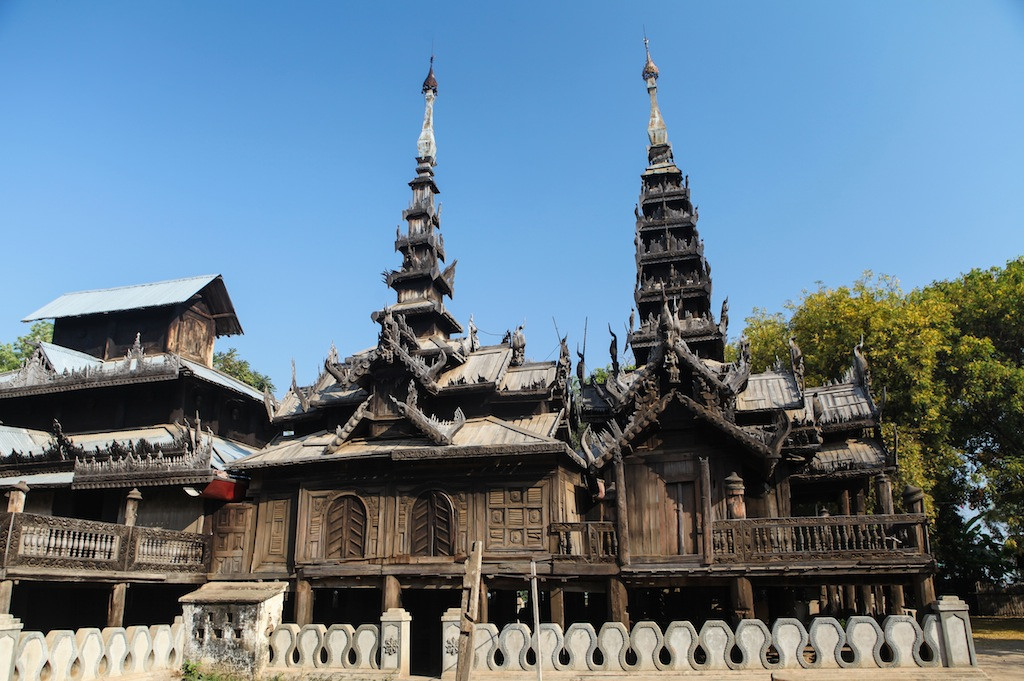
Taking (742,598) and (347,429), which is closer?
(742,598)

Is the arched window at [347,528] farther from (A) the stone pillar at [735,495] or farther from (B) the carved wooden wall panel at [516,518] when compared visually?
(A) the stone pillar at [735,495]

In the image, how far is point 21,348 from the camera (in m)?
47.4

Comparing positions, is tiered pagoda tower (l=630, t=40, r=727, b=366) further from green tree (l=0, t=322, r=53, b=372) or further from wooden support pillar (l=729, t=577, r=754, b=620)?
green tree (l=0, t=322, r=53, b=372)

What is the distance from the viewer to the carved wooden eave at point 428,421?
20.3m

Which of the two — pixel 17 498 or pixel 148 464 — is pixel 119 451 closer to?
pixel 148 464

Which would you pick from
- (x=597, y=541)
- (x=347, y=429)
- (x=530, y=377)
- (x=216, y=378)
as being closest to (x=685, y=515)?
(x=597, y=541)

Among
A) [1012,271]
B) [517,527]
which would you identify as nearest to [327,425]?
[517,527]

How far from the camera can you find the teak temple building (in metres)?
16.8

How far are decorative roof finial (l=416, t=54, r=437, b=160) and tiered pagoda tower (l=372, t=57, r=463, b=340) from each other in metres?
0.04

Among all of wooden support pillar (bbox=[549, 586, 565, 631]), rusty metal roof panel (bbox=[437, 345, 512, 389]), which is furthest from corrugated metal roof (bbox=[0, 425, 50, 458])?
wooden support pillar (bbox=[549, 586, 565, 631])

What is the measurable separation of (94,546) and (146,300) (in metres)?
14.7

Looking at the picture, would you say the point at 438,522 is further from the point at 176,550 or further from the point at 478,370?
the point at 176,550

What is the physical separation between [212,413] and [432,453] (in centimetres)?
1197

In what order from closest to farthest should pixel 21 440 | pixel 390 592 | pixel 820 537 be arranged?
pixel 820 537
pixel 390 592
pixel 21 440
